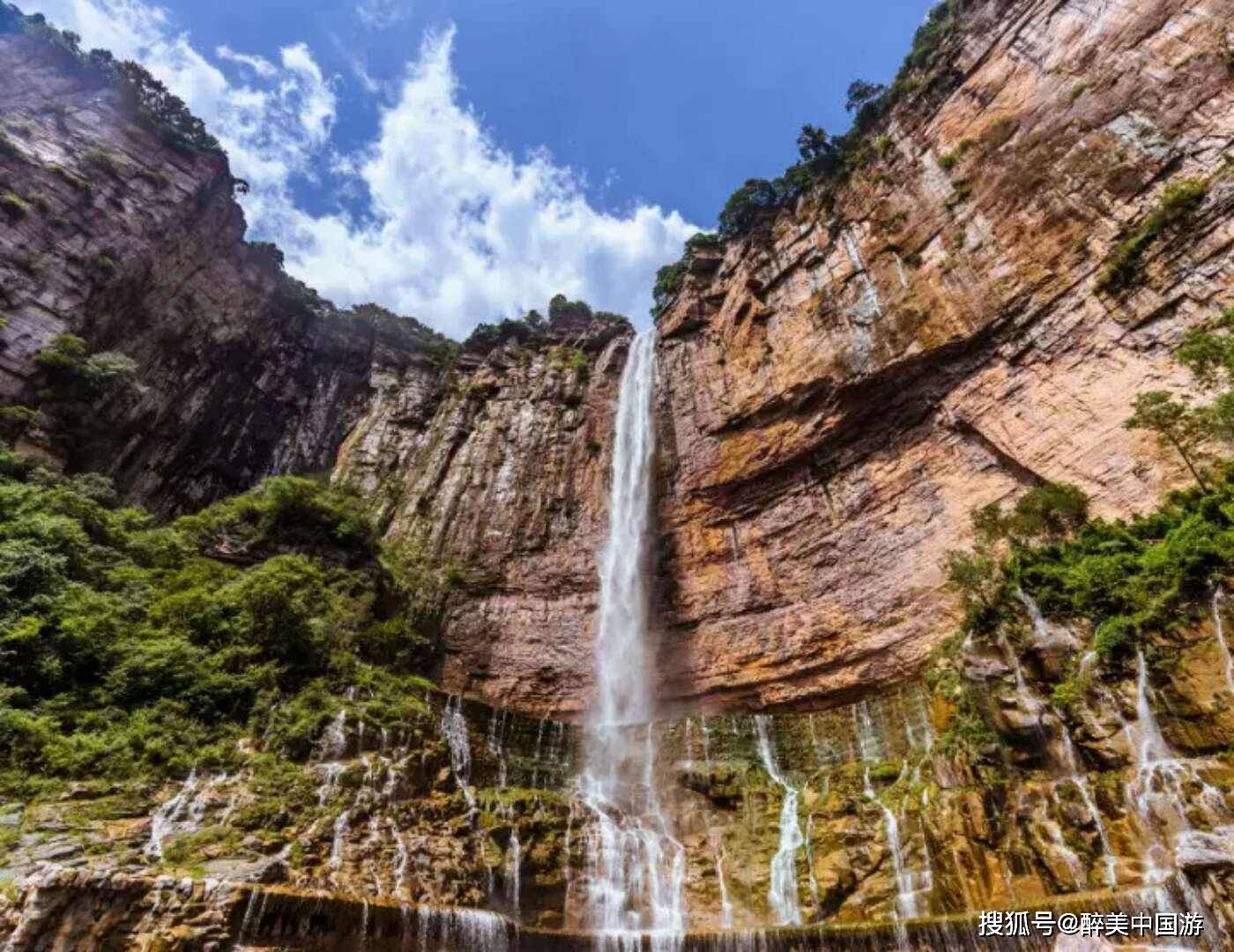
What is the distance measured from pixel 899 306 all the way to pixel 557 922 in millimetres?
19645

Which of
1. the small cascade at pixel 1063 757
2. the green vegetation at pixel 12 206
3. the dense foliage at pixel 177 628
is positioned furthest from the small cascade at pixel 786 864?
the green vegetation at pixel 12 206

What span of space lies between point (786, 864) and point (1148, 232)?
17.3 metres

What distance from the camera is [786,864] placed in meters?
16.0

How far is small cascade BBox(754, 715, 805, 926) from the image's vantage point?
15188mm

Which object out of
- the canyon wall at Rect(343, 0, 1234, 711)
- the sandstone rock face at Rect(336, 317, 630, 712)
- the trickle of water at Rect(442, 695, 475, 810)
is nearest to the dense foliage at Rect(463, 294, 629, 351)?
the sandstone rock face at Rect(336, 317, 630, 712)

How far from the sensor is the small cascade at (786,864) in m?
15.2

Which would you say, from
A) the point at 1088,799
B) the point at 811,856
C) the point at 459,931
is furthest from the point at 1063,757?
the point at 459,931

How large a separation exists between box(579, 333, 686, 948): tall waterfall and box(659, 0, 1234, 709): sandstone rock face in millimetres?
1305

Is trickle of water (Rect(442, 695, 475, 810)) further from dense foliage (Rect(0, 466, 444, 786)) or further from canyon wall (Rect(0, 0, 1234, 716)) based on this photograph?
canyon wall (Rect(0, 0, 1234, 716))

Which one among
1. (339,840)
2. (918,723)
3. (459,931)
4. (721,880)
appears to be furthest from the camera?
(918,723)

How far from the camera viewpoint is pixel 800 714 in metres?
20.6

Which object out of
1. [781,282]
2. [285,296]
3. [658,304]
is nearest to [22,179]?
[285,296]

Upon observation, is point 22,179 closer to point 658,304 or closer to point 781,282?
point 658,304

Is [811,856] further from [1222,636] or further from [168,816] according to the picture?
[168,816]
